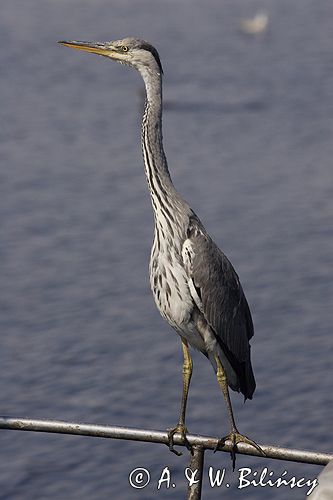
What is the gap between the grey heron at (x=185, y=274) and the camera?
7.47 m

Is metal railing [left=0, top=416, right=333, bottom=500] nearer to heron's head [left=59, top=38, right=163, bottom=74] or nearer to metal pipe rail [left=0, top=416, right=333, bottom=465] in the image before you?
metal pipe rail [left=0, top=416, right=333, bottom=465]

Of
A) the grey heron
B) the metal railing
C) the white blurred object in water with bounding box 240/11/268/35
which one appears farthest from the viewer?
the white blurred object in water with bounding box 240/11/268/35

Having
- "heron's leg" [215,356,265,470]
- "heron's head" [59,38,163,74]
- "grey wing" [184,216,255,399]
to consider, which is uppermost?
"heron's head" [59,38,163,74]

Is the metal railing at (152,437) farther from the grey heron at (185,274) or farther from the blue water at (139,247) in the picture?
the blue water at (139,247)

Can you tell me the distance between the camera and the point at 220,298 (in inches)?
302

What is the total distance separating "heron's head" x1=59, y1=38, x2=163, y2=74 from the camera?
783 centimetres

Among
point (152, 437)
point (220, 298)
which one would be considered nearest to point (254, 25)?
point (220, 298)

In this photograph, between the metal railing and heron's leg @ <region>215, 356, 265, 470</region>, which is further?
heron's leg @ <region>215, 356, 265, 470</region>

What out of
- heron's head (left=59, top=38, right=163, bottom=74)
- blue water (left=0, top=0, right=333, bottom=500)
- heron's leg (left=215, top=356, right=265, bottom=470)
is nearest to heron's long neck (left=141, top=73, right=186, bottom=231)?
heron's head (left=59, top=38, right=163, bottom=74)

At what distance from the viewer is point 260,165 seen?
69.5 ft

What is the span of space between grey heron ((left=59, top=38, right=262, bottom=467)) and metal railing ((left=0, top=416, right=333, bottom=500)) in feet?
4.62

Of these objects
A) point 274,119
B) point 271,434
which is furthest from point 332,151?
point 271,434

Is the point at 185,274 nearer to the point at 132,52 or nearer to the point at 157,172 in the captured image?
the point at 157,172

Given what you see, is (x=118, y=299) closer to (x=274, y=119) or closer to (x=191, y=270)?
(x=191, y=270)
